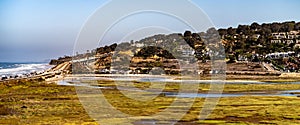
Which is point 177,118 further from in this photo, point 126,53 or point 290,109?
point 126,53

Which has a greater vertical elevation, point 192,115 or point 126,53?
point 126,53

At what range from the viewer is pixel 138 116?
1706 inches

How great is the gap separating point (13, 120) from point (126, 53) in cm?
12361

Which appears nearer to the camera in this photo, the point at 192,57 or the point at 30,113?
the point at 30,113

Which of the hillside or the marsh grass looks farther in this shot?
the hillside

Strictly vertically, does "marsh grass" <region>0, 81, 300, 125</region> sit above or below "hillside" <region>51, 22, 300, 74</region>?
below

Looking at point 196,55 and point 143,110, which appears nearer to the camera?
point 143,110

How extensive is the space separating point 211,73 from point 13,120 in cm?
9032

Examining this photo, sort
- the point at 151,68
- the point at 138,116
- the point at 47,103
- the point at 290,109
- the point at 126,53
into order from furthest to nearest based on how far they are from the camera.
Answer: the point at 126,53 → the point at 151,68 → the point at 47,103 → the point at 290,109 → the point at 138,116

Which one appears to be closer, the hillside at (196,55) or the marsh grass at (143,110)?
the marsh grass at (143,110)

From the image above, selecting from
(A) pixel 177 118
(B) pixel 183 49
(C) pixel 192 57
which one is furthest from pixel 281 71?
(A) pixel 177 118

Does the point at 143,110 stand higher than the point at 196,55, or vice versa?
the point at 196,55

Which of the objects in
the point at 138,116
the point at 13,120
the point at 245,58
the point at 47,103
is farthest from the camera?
the point at 245,58

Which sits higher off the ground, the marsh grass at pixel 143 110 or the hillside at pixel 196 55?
the hillside at pixel 196 55
